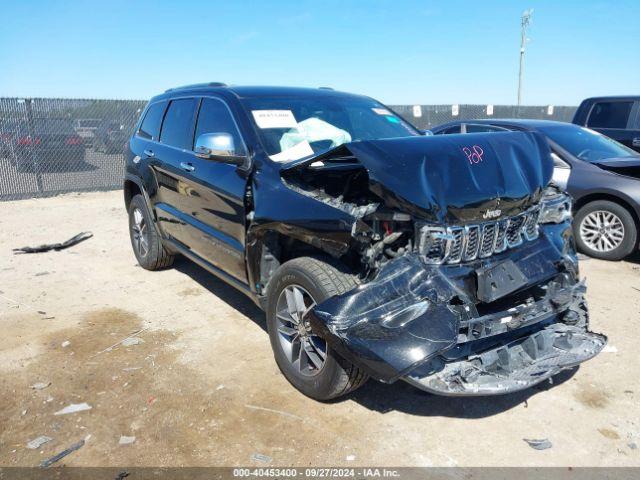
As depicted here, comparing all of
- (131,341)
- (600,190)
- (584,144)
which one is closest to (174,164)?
(131,341)

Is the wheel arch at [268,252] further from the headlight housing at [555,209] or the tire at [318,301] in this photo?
the headlight housing at [555,209]

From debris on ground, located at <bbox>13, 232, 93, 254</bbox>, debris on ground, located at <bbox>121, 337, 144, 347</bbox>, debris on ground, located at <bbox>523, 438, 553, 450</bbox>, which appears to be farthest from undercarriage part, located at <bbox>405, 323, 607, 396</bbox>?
debris on ground, located at <bbox>13, 232, 93, 254</bbox>

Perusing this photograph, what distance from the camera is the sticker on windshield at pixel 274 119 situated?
3.81 metres

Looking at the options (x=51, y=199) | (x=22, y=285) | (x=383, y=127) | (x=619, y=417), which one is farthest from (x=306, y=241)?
(x=51, y=199)

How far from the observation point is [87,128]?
42.2ft

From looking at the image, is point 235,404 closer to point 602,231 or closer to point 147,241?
point 147,241

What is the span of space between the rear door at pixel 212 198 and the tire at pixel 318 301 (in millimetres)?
622

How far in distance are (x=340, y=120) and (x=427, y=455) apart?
2.61 metres

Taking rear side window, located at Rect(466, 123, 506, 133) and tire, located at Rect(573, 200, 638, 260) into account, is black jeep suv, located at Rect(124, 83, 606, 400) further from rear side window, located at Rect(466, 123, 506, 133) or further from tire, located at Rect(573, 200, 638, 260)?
rear side window, located at Rect(466, 123, 506, 133)

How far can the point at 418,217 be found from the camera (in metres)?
2.75

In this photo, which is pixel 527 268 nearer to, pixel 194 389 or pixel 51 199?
pixel 194 389

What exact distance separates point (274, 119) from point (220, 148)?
58 centimetres

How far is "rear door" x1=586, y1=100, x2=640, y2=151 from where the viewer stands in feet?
29.5

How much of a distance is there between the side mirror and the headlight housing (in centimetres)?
210
